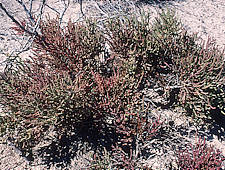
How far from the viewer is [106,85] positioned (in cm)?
355

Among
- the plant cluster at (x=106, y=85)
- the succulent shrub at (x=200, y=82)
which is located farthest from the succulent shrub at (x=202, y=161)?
the succulent shrub at (x=200, y=82)

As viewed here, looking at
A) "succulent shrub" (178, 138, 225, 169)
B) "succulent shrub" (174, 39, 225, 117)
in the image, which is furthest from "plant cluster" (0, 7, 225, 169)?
"succulent shrub" (178, 138, 225, 169)

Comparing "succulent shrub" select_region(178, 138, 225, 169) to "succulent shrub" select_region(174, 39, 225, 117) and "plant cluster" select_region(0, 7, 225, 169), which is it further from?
"succulent shrub" select_region(174, 39, 225, 117)

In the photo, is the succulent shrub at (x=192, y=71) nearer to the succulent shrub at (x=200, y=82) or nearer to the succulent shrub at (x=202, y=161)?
the succulent shrub at (x=200, y=82)

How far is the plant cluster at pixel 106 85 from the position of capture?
334 centimetres

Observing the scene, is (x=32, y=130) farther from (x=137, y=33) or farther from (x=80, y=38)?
(x=137, y=33)

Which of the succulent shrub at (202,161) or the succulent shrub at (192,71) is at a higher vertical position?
the succulent shrub at (192,71)

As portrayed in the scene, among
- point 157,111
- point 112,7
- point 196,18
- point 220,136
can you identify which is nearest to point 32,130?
point 157,111

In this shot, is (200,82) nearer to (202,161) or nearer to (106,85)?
(202,161)

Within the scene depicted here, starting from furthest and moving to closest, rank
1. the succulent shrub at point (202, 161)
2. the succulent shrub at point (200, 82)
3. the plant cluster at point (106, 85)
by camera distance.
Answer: the succulent shrub at point (200, 82) < the plant cluster at point (106, 85) < the succulent shrub at point (202, 161)

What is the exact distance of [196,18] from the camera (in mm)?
6938

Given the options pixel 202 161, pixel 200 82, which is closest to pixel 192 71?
pixel 200 82

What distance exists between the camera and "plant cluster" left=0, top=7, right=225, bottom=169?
132 inches

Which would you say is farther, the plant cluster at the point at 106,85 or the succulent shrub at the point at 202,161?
the plant cluster at the point at 106,85
